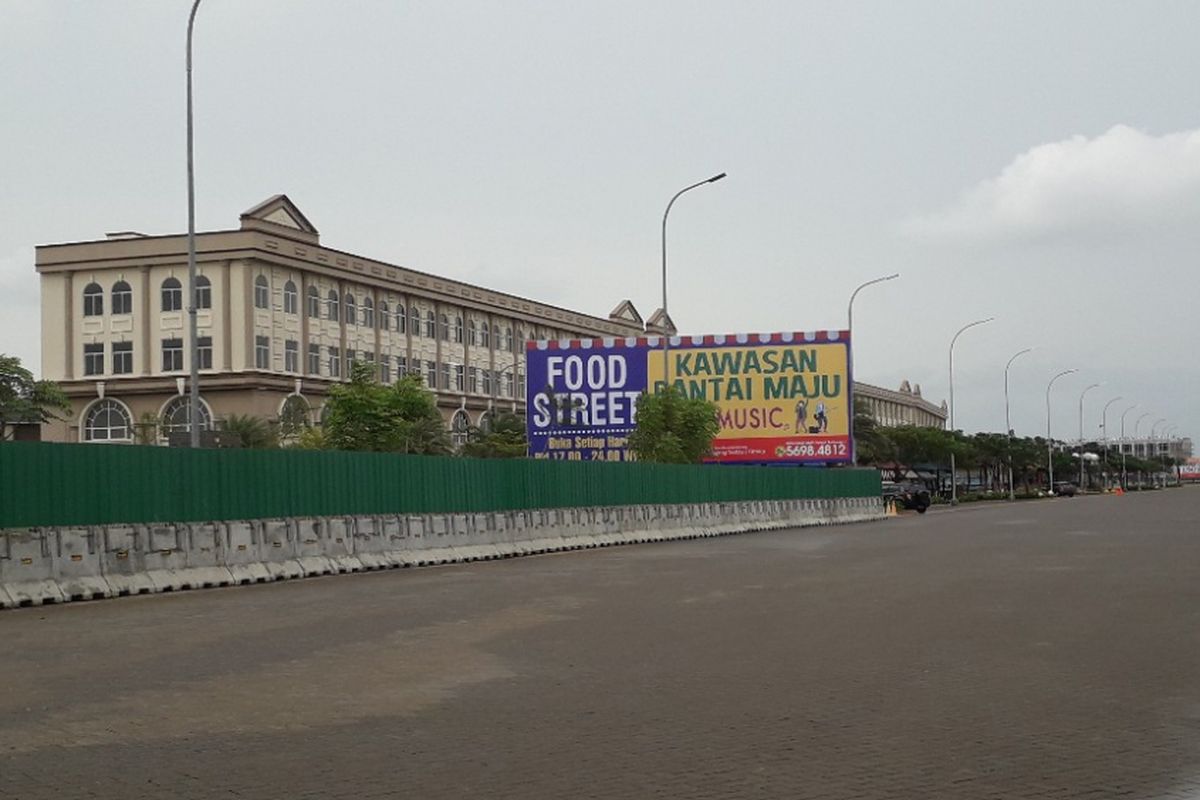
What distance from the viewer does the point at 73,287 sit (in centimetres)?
7938

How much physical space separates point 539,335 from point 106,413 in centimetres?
3460

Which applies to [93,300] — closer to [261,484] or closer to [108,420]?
[108,420]

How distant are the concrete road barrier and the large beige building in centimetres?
4088

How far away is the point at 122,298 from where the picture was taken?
78.6 metres

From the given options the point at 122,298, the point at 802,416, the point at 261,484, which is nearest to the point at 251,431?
the point at 122,298

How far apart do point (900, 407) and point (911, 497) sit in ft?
325

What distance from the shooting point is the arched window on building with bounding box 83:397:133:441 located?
257 feet

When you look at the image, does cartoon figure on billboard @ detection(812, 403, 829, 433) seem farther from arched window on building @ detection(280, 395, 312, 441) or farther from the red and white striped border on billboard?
arched window on building @ detection(280, 395, 312, 441)

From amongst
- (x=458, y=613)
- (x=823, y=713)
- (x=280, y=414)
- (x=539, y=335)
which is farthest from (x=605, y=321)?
(x=823, y=713)

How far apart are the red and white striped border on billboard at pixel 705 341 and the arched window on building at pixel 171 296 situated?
22191 millimetres

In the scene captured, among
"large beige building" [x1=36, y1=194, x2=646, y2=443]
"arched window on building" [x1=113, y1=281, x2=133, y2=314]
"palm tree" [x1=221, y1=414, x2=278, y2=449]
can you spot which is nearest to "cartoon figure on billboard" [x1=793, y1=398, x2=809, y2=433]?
"palm tree" [x1=221, y1=414, x2=278, y2=449]

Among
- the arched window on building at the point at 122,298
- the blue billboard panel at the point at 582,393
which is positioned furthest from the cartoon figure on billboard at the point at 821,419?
the arched window on building at the point at 122,298

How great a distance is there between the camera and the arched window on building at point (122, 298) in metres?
78.4

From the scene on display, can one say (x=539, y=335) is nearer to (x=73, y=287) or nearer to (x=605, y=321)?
(x=605, y=321)
